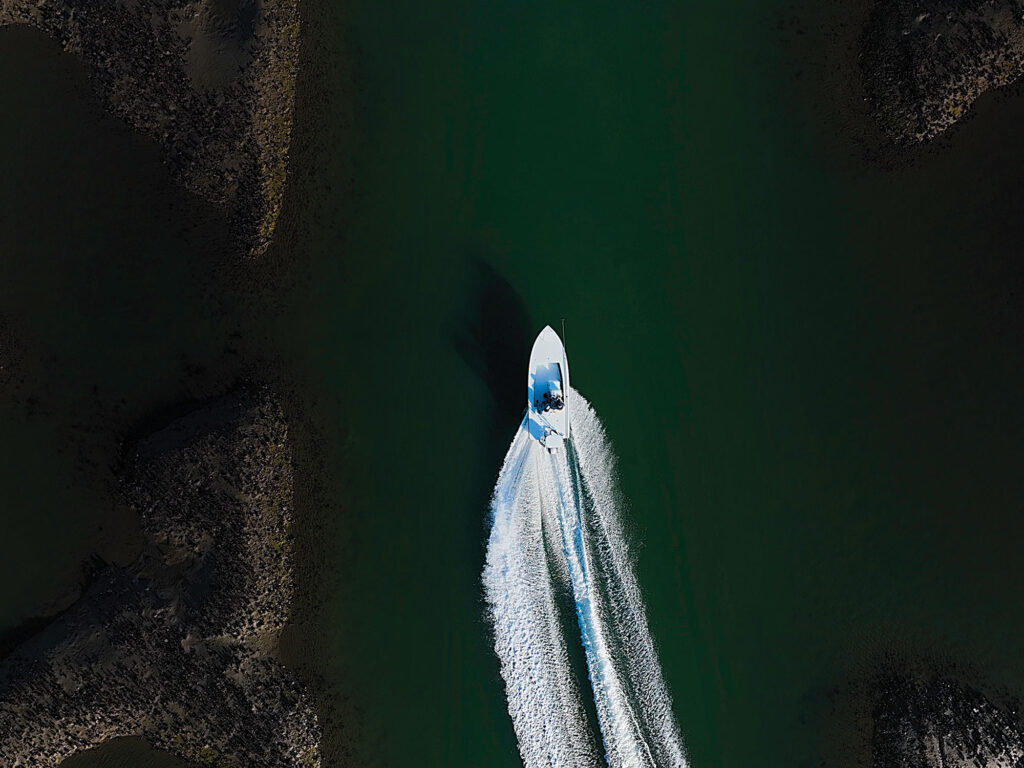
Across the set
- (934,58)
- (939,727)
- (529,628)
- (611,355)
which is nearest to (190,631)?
(529,628)

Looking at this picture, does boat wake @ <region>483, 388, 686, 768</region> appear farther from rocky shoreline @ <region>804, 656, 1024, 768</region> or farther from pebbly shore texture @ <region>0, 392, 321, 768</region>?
pebbly shore texture @ <region>0, 392, 321, 768</region>

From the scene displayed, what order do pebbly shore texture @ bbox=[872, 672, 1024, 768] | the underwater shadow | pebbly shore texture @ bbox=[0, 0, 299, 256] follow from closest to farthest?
1. pebbly shore texture @ bbox=[0, 0, 299, 256]
2. pebbly shore texture @ bbox=[872, 672, 1024, 768]
3. the underwater shadow

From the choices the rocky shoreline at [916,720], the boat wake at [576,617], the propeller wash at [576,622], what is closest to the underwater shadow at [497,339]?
the propeller wash at [576,622]

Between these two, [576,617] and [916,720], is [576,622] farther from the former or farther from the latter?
[916,720]

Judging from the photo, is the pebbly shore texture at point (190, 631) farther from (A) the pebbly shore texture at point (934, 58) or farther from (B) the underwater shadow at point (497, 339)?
(A) the pebbly shore texture at point (934, 58)

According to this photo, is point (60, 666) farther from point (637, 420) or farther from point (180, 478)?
point (637, 420)

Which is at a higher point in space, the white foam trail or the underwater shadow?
the underwater shadow

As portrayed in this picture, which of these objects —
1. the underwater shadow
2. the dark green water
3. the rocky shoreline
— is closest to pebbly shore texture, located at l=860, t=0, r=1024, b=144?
the dark green water

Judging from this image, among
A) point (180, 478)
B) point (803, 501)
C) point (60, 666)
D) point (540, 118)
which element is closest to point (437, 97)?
point (540, 118)
